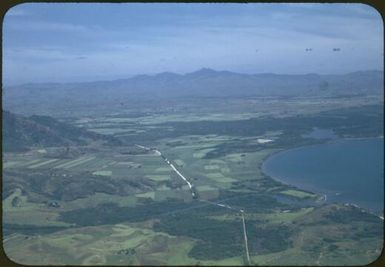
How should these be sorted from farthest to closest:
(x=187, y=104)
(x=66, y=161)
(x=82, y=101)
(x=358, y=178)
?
(x=82, y=101) → (x=187, y=104) → (x=66, y=161) → (x=358, y=178)

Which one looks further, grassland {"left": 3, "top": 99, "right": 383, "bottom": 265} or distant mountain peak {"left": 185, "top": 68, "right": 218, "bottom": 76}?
distant mountain peak {"left": 185, "top": 68, "right": 218, "bottom": 76}

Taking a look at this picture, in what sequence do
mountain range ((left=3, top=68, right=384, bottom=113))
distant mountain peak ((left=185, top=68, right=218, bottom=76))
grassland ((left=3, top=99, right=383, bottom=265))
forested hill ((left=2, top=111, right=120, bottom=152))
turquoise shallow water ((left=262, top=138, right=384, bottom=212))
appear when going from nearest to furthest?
grassland ((left=3, top=99, right=383, bottom=265))
turquoise shallow water ((left=262, top=138, right=384, bottom=212))
forested hill ((left=2, top=111, right=120, bottom=152))
mountain range ((left=3, top=68, right=384, bottom=113))
distant mountain peak ((left=185, top=68, right=218, bottom=76))

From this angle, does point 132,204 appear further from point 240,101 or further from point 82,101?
point 82,101

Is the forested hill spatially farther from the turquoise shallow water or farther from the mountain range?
the turquoise shallow water

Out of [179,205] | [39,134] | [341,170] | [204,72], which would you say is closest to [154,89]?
[204,72]

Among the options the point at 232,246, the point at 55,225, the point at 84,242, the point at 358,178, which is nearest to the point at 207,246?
the point at 232,246

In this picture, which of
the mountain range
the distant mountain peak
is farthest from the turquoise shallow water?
the distant mountain peak

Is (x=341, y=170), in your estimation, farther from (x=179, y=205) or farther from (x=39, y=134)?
(x=39, y=134)
